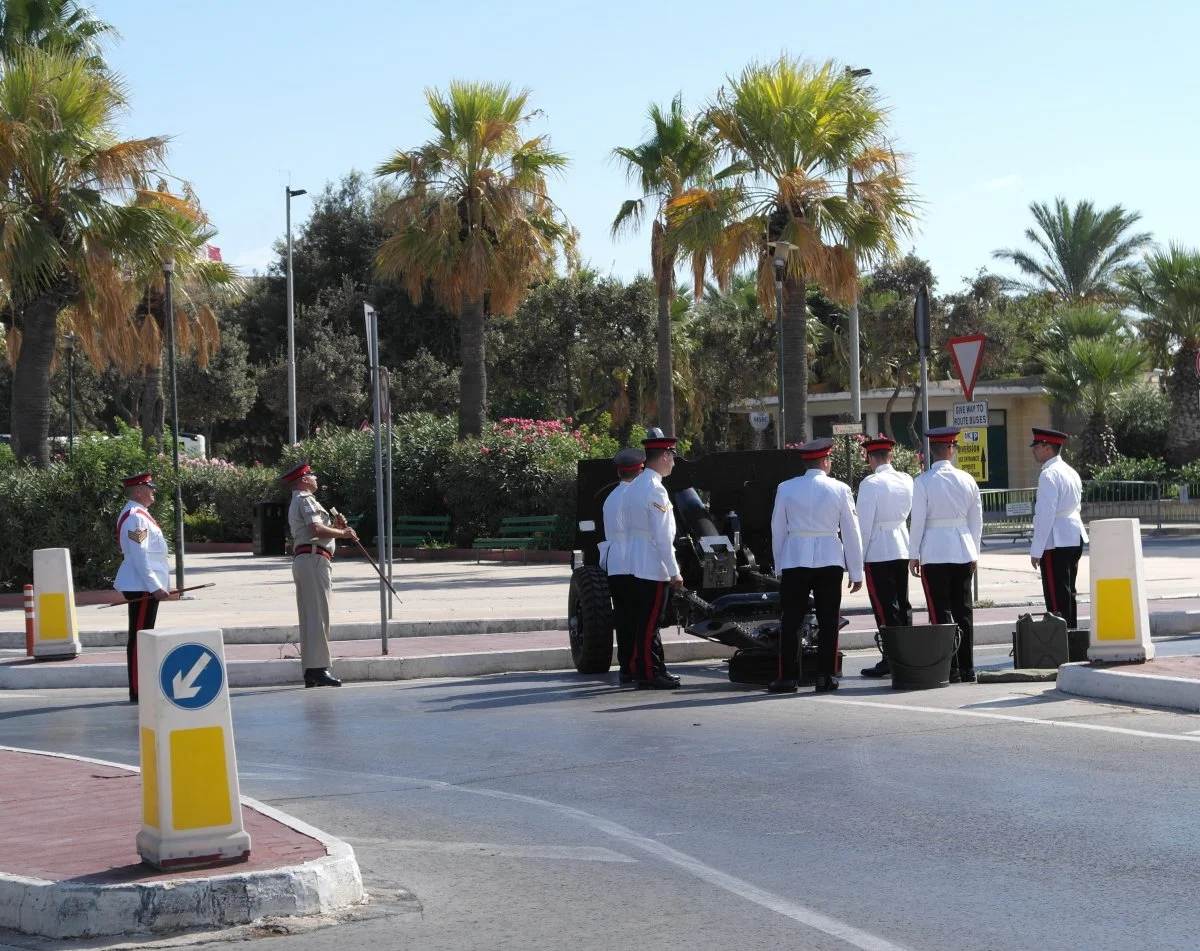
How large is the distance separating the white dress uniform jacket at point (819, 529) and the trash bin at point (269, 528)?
23771mm

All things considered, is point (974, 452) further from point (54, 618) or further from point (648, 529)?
point (54, 618)

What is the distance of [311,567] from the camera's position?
13.0 meters

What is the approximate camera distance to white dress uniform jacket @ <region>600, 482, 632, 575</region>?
12.3 meters

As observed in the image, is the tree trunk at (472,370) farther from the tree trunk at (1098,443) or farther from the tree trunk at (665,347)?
the tree trunk at (1098,443)

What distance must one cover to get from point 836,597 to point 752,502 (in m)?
2.12

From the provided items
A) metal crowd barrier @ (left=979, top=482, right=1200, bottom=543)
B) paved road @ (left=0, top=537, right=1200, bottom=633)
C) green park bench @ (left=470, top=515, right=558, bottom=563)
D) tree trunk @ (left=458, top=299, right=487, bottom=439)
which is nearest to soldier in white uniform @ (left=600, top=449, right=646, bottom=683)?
paved road @ (left=0, top=537, right=1200, bottom=633)

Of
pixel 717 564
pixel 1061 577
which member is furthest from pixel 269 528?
pixel 1061 577

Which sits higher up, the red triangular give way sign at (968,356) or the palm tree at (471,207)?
the palm tree at (471,207)

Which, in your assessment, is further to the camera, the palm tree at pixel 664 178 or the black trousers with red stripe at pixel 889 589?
the palm tree at pixel 664 178

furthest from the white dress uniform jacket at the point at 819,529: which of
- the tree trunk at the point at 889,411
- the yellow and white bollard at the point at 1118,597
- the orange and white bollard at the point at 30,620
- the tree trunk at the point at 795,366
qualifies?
the tree trunk at the point at 889,411

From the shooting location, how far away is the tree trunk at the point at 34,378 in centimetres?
2388

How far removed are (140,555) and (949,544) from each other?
6.35 metres

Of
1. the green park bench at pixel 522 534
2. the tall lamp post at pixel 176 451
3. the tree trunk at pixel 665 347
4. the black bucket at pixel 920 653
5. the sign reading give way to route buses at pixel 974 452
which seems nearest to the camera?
the black bucket at pixel 920 653

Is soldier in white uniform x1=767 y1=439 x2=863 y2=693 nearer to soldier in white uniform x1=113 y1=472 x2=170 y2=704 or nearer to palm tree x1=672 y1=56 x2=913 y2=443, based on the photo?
soldier in white uniform x1=113 y1=472 x2=170 y2=704
